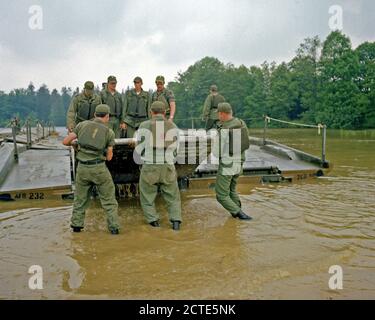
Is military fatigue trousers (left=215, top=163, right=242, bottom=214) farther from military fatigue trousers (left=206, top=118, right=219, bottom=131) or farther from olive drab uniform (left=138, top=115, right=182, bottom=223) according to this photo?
military fatigue trousers (left=206, top=118, right=219, bottom=131)

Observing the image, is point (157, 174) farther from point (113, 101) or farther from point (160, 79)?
point (160, 79)

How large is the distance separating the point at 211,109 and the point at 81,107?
332cm

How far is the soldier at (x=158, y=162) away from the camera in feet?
19.7

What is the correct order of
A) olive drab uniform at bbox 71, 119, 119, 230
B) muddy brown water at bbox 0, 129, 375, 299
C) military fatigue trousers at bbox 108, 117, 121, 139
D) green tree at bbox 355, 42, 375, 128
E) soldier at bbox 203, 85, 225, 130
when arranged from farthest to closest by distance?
green tree at bbox 355, 42, 375, 128 < soldier at bbox 203, 85, 225, 130 < military fatigue trousers at bbox 108, 117, 121, 139 < olive drab uniform at bbox 71, 119, 119, 230 < muddy brown water at bbox 0, 129, 375, 299

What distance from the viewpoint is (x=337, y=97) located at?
177 ft

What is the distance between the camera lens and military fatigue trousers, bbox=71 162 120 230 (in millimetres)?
5773

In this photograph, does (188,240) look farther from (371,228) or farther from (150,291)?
(371,228)

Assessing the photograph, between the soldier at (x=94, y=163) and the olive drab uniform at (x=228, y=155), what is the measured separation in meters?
1.79

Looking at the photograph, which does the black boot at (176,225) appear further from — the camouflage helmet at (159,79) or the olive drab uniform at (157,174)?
the camouflage helmet at (159,79)

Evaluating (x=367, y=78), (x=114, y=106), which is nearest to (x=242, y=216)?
(x=114, y=106)

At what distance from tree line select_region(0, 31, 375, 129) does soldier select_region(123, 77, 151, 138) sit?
38.0 metres

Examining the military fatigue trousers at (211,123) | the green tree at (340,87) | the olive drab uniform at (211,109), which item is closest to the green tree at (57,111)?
the green tree at (340,87)

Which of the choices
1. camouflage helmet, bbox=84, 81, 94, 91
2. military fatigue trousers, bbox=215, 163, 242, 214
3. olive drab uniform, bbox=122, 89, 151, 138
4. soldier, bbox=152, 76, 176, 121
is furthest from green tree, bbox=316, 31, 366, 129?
camouflage helmet, bbox=84, 81, 94, 91
